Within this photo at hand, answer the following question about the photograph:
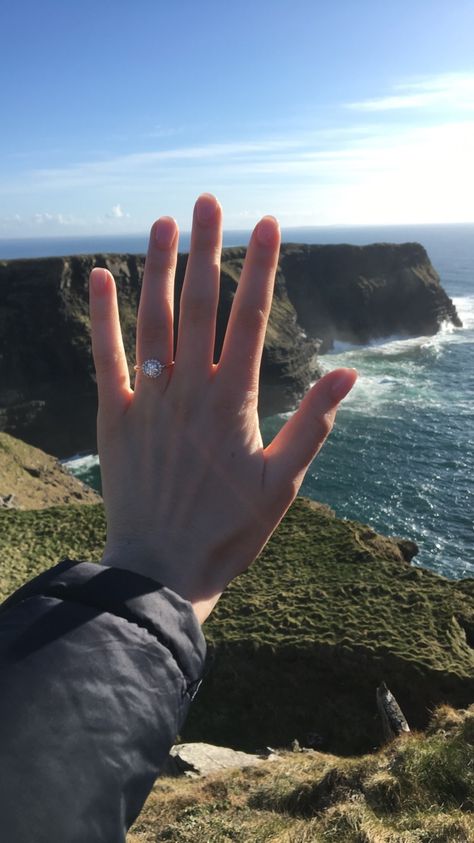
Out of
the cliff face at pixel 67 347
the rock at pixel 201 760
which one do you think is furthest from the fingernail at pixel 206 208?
the cliff face at pixel 67 347

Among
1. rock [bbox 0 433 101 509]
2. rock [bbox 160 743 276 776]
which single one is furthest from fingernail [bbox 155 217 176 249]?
rock [bbox 0 433 101 509]

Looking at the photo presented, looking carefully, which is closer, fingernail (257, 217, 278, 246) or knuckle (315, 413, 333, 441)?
fingernail (257, 217, 278, 246)

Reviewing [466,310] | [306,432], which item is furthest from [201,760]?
[466,310]

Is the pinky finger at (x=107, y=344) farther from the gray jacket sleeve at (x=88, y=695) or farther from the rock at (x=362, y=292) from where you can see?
the rock at (x=362, y=292)

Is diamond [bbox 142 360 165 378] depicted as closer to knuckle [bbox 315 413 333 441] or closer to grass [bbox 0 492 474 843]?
knuckle [bbox 315 413 333 441]

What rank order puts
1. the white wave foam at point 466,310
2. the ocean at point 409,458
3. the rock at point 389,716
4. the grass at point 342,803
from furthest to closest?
the white wave foam at point 466,310
the ocean at point 409,458
the rock at point 389,716
the grass at point 342,803

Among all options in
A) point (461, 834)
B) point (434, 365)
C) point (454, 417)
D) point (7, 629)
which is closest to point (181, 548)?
point (7, 629)
